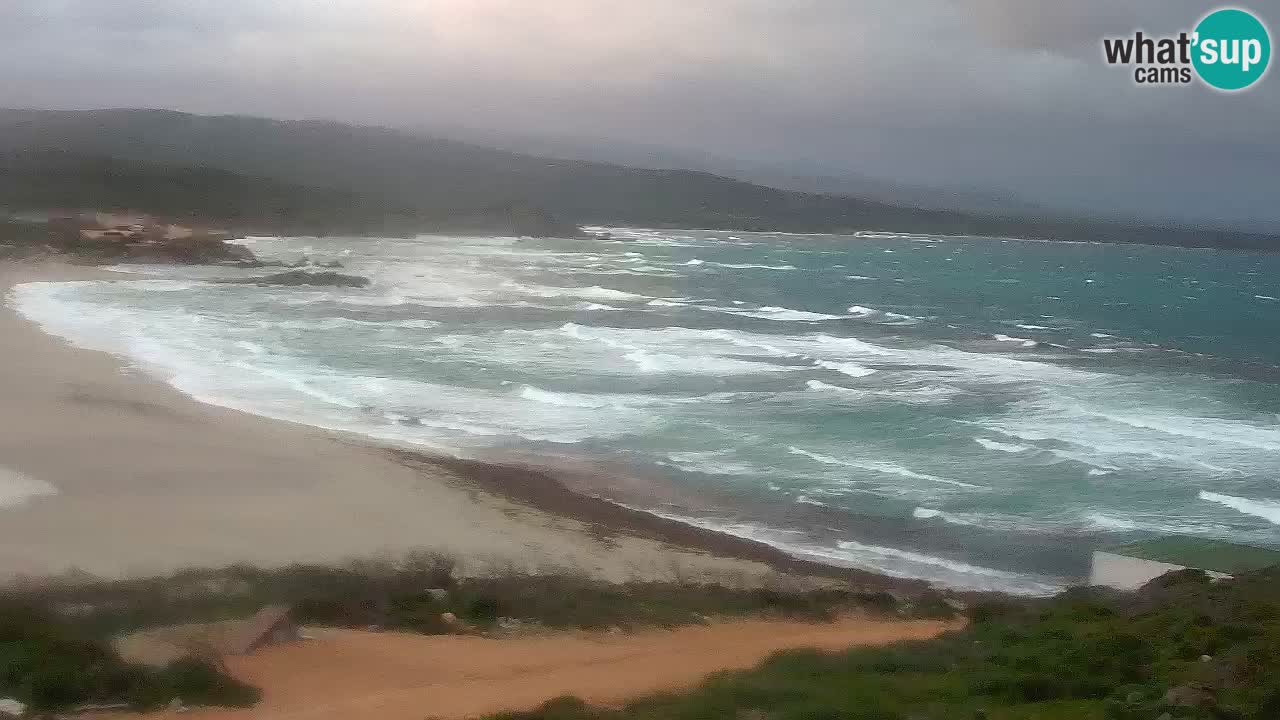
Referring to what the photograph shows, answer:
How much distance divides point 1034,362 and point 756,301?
18391mm

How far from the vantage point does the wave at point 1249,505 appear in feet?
60.1

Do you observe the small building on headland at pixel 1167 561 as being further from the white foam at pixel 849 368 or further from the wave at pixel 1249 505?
the white foam at pixel 849 368

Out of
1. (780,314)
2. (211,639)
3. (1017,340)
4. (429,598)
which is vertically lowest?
(429,598)

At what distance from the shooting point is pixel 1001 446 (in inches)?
868

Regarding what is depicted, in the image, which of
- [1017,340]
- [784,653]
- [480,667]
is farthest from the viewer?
[1017,340]

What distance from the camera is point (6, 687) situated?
7750mm

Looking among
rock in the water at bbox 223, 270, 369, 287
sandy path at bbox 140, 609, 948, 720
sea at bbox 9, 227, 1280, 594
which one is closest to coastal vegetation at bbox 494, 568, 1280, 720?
sandy path at bbox 140, 609, 948, 720

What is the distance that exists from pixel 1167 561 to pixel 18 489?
15.1 metres

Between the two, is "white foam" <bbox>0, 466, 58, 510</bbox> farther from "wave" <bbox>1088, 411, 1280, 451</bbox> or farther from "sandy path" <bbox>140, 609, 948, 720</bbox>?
"wave" <bbox>1088, 411, 1280, 451</bbox>

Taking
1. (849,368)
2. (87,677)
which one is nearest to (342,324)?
(849,368)

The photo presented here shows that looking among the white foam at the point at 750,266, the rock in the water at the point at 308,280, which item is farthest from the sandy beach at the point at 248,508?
the white foam at the point at 750,266

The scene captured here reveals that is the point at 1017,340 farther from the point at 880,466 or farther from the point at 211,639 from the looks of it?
the point at 211,639

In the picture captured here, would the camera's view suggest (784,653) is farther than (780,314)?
No

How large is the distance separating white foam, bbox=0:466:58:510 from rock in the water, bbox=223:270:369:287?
33.1 meters
